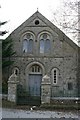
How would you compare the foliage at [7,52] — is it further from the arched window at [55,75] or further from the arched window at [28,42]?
the arched window at [55,75]

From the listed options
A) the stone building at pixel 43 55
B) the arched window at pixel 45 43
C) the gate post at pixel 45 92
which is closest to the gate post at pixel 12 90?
the gate post at pixel 45 92

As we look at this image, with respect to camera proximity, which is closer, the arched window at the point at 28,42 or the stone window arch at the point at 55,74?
the stone window arch at the point at 55,74

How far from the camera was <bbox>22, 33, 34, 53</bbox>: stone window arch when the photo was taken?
115 feet

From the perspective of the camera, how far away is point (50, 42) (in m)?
34.9

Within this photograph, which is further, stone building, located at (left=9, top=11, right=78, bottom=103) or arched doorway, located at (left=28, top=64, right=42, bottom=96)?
Answer: arched doorway, located at (left=28, top=64, right=42, bottom=96)

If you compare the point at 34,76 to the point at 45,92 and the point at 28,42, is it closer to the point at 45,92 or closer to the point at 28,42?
the point at 28,42

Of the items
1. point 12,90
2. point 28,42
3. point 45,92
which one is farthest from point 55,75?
point 12,90

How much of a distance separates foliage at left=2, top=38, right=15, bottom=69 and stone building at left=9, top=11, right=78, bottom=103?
68 cm

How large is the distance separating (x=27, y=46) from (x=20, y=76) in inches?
149

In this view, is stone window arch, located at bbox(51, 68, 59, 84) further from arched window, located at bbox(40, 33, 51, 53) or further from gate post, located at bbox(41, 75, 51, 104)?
gate post, located at bbox(41, 75, 51, 104)

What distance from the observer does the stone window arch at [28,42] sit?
3491 centimetres

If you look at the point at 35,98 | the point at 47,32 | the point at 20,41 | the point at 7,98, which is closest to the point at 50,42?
the point at 47,32

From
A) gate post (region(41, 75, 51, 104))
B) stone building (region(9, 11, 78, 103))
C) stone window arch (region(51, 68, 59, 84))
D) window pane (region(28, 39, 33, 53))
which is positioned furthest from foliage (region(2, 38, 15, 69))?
gate post (region(41, 75, 51, 104))

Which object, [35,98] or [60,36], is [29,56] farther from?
[35,98]
